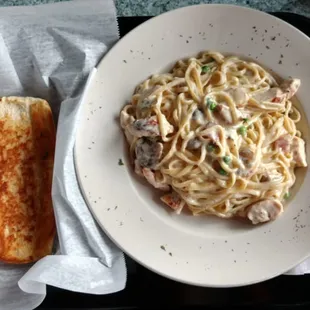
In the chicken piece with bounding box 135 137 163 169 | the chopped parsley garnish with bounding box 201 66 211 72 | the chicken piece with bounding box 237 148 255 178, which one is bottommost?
Result: the chicken piece with bounding box 135 137 163 169

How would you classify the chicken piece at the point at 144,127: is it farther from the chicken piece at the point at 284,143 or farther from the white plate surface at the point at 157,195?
the chicken piece at the point at 284,143

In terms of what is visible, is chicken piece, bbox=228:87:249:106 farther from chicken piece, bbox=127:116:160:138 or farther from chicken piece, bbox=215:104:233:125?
chicken piece, bbox=127:116:160:138

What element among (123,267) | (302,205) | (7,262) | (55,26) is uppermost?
(55,26)

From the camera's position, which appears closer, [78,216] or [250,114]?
[78,216]

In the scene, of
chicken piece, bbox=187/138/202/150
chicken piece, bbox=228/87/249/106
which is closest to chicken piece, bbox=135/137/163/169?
chicken piece, bbox=187/138/202/150

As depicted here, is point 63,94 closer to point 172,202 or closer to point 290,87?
point 172,202

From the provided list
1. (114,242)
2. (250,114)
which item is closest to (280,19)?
(250,114)

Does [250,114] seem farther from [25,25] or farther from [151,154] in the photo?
[25,25]
